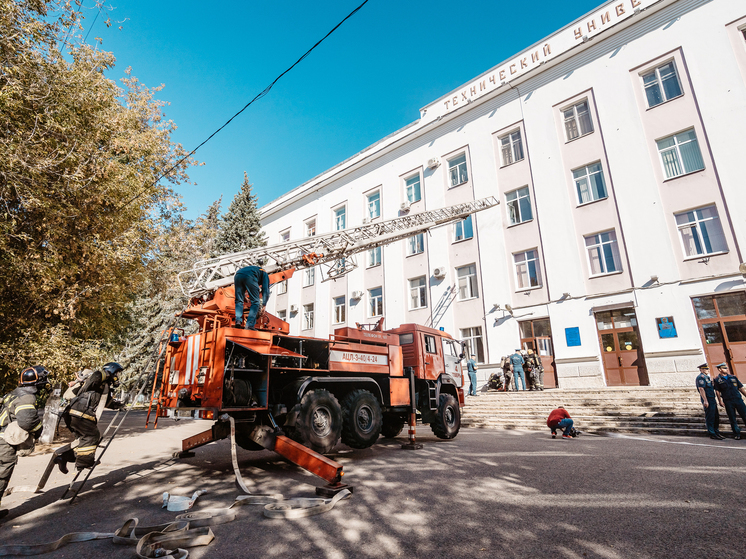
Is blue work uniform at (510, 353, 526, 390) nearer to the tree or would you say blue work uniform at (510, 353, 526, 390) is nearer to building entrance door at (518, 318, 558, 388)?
building entrance door at (518, 318, 558, 388)

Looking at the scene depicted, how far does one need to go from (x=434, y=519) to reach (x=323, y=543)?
1238mm

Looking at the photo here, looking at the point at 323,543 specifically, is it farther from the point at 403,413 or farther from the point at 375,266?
the point at 375,266

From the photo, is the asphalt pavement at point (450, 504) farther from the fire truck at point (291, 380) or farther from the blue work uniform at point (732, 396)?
the blue work uniform at point (732, 396)

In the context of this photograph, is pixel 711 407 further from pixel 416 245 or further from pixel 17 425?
pixel 416 245

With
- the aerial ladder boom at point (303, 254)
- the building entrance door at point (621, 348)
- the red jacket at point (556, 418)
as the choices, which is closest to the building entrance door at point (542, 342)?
the building entrance door at point (621, 348)

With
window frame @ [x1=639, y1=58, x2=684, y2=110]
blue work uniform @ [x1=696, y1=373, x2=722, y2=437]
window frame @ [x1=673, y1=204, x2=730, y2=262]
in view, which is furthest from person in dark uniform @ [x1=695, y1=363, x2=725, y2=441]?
window frame @ [x1=639, y1=58, x2=684, y2=110]

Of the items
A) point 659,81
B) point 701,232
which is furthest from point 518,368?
point 659,81

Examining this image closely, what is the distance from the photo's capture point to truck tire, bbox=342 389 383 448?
7.38 meters

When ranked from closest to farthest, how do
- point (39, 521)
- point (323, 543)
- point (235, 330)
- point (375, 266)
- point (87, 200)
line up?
point (323, 543) < point (39, 521) < point (235, 330) < point (87, 200) < point (375, 266)

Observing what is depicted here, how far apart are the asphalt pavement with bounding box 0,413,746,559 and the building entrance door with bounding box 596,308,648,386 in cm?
793

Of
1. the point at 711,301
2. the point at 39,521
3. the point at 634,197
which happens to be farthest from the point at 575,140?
the point at 39,521

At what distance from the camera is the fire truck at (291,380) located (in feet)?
19.1

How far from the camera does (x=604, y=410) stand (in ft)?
41.3

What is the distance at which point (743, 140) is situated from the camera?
14609mm
